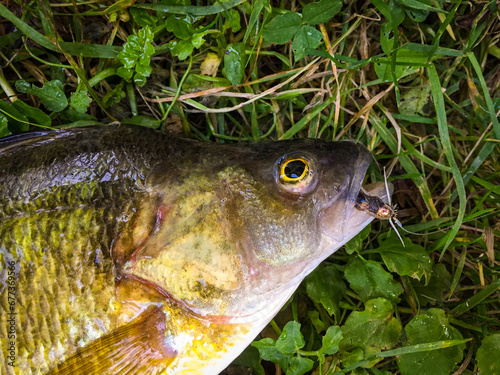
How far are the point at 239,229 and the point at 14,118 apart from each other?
5.11ft

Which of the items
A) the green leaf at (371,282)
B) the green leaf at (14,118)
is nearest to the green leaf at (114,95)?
the green leaf at (14,118)

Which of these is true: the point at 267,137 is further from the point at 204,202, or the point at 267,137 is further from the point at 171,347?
the point at 171,347

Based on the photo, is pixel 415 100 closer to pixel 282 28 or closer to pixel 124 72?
pixel 282 28

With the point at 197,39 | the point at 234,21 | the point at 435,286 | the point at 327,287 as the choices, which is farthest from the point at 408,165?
the point at 197,39

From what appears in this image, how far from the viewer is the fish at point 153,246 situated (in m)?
1.70

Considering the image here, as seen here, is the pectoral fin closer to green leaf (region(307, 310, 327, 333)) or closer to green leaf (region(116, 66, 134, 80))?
green leaf (region(307, 310, 327, 333))

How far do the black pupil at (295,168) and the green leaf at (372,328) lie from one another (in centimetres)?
100

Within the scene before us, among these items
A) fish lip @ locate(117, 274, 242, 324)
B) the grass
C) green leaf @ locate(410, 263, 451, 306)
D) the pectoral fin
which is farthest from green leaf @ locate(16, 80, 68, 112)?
green leaf @ locate(410, 263, 451, 306)

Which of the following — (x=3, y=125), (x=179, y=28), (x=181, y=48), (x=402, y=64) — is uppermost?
(x=179, y=28)

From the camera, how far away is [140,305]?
175 cm

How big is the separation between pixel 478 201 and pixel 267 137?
1378mm

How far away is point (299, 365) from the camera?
214 cm

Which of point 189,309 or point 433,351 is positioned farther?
point 433,351

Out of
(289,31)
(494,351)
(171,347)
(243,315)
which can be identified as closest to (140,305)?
(171,347)
